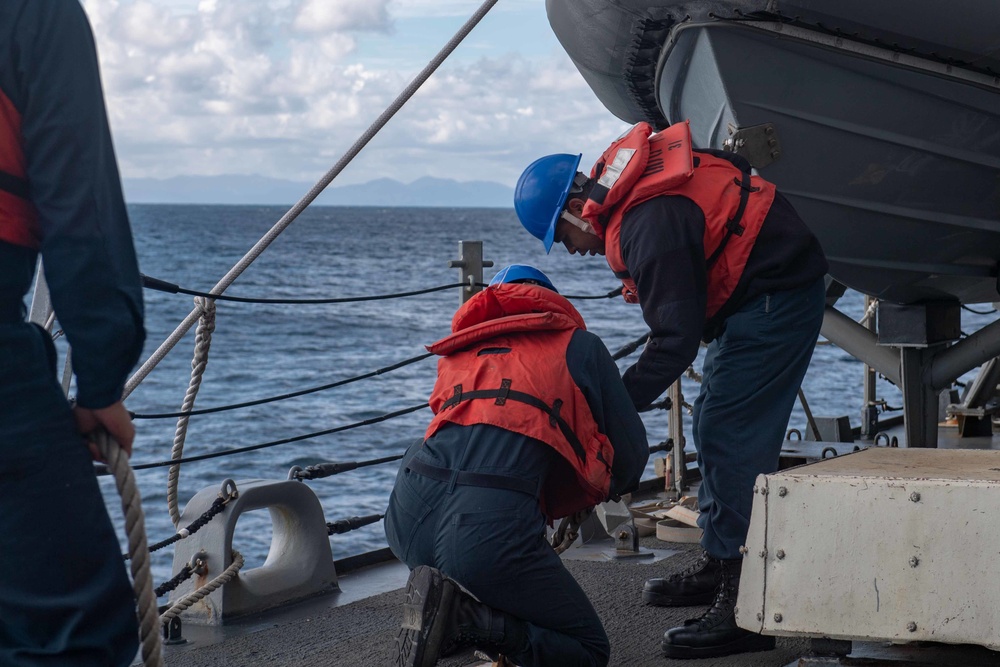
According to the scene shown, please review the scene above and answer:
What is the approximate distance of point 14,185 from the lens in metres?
1.54

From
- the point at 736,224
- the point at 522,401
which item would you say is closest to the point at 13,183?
the point at 522,401

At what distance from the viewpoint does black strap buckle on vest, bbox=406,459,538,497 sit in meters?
2.42

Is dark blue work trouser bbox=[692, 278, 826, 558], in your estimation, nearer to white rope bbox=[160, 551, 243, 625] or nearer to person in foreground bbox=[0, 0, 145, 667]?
white rope bbox=[160, 551, 243, 625]

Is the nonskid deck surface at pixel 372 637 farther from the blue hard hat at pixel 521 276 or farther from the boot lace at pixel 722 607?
the blue hard hat at pixel 521 276

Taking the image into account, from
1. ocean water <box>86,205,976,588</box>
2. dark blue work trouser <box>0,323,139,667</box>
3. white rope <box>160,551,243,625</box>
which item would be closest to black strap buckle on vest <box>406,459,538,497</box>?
dark blue work trouser <box>0,323,139,667</box>

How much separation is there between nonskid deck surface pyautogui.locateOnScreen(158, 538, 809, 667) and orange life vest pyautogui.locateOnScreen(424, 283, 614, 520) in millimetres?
676

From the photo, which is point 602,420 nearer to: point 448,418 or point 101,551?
point 448,418

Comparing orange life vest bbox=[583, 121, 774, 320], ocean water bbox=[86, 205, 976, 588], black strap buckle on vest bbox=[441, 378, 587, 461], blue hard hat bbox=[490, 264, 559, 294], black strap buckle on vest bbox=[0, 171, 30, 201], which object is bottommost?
ocean water bbox=[86, 205, 976, 588]

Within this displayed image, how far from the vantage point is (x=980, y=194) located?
429cm

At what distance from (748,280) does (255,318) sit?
31.9 metres

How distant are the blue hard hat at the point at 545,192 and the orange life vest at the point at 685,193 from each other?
9 centimetres

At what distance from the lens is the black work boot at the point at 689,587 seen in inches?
133

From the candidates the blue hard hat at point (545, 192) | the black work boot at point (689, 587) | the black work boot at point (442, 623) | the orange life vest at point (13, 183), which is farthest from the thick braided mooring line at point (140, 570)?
the black work boot at point (689, 587)

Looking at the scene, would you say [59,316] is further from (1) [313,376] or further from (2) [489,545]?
(1) [313,376]
